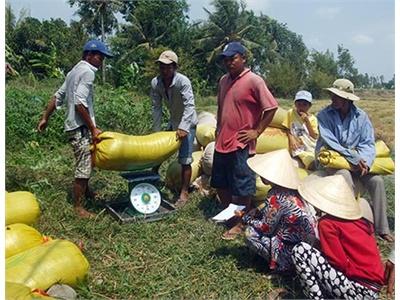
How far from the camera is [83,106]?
421 cm

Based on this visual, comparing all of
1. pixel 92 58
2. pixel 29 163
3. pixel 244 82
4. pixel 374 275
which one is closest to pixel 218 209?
pixel 244 82

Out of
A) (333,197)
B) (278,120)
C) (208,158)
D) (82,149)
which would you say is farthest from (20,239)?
(278,120)

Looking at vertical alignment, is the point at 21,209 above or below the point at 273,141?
below

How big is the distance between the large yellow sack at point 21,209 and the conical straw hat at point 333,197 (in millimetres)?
2264

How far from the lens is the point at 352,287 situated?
2.71 m

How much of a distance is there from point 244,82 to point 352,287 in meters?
2.06

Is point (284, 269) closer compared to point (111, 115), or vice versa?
point (284, 269)

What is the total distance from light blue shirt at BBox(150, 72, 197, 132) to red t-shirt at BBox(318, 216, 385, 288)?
2251 millimetres

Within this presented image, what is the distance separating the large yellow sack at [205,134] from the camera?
19.6ft

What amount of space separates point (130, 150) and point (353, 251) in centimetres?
230

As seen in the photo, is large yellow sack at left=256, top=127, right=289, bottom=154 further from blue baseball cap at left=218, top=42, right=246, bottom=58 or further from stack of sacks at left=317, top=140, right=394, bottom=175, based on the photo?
blue baseball cap at left=218, top=42, right=246, bottom=58

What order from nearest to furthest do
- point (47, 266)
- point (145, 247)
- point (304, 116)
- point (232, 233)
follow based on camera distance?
point (47, 266) → point (145, 247) → point (232, 233) → point (304, 116)

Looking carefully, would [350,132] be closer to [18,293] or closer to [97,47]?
[97,47]

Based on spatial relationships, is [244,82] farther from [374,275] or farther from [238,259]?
[374,275]
